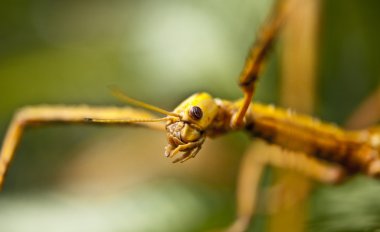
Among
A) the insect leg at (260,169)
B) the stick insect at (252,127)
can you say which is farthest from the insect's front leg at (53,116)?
the insect leg at (260,169)

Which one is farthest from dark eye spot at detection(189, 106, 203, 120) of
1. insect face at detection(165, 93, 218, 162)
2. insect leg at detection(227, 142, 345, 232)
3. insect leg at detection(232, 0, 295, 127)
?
insect leg at detection(227, 142, 345, 232)

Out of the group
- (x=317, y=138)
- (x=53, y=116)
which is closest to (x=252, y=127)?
(x=317, y=138)

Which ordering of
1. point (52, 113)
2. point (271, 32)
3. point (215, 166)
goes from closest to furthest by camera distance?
point (271, 32) < point (52, 113) < point (215, 166)

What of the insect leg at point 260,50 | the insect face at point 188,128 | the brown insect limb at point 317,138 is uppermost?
the brown insect limb at point 317,138

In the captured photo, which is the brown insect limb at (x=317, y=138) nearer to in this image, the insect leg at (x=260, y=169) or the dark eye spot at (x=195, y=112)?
the insect leg at (x=260, y=169)

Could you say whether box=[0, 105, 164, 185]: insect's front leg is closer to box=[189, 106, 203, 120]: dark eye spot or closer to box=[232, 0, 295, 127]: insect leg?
box=[189, 106, 203, 120]: dark eye spot

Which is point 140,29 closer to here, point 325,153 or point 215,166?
point 215,166

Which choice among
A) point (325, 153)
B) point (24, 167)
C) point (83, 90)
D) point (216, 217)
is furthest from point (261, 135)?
point (24, 167)
